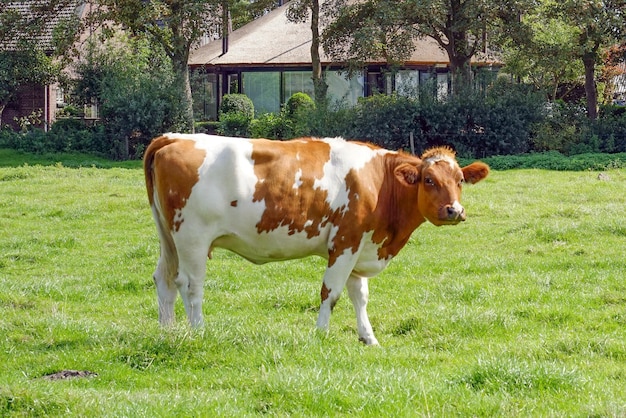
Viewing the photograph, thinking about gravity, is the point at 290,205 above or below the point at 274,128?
below

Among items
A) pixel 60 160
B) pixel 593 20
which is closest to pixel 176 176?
pixel 60 160

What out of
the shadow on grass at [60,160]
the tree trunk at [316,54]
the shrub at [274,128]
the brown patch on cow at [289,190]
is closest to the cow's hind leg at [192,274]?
the brown patch on cow at [289,190]

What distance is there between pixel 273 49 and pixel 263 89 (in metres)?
2.33

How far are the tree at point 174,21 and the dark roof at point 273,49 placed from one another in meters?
12.8

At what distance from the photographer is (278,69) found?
51.7 metres

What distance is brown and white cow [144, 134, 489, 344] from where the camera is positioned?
926 cm

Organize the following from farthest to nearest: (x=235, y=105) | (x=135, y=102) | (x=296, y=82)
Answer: (x=296, y=82) → (x=235, y=105) → (x=135, y=102)

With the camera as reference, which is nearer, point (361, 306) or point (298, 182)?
point (298, 182)

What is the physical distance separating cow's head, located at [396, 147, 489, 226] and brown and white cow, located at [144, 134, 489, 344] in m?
0.01

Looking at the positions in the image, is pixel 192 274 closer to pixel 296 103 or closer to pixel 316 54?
pixel 316 54

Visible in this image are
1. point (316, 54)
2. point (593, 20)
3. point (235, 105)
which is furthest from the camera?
point (235, 105)

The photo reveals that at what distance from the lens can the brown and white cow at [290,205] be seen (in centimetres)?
926

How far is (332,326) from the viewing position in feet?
34.3

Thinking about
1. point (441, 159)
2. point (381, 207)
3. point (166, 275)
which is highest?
point (441, 159)
